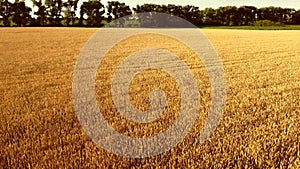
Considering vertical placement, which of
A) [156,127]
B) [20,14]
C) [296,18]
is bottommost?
[156,127]

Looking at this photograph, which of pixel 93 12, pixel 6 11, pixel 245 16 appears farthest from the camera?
pixel 245 16

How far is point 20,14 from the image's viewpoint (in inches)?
2157

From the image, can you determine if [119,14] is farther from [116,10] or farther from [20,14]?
[20,14]

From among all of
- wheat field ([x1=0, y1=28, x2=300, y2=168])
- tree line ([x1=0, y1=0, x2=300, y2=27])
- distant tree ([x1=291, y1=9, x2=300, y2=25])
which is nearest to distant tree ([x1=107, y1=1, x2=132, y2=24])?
tree line ([x1=0, y1=0, x2=300, y2=27])

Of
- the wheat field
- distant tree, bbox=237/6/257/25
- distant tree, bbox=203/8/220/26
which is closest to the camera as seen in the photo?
the wheat field

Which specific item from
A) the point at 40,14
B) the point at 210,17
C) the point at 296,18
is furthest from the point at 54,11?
the point at 296,18

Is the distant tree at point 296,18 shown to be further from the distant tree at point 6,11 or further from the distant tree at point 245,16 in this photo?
the distant tree at point 6,11

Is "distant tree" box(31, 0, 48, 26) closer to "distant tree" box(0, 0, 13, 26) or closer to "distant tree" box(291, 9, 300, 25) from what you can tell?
"distant tree" box(0, 0, 13, 26)

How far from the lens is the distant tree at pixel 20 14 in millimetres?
54016

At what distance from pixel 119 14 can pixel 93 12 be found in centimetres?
693

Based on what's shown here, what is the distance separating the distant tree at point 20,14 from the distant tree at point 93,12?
9855 mm

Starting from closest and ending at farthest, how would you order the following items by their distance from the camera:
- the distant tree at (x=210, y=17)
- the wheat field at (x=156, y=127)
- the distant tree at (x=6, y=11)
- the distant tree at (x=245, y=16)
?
the wheat field at (x=156, y=127) < the distant tree at (x=6, y=11) < the distant tree at (x=210, y=17) < the distant tree at (x=245, y=16)

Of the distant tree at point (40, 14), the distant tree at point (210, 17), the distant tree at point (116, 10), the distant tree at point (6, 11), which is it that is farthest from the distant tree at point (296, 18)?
the distant tree at point (6, 11)

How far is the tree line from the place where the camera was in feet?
180
